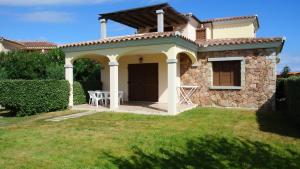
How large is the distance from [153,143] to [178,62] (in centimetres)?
839

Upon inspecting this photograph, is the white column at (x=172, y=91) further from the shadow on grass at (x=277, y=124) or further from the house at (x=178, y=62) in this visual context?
the shadow on grass at (x=277, y=124)

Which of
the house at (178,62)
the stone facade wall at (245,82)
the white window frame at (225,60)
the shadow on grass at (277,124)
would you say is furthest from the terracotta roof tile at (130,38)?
the shadow on grass at (277,124)

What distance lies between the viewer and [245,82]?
13562 mm

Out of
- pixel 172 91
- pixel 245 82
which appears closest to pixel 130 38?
pixel 172 91

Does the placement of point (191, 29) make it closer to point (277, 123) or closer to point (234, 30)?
point (234, 30)

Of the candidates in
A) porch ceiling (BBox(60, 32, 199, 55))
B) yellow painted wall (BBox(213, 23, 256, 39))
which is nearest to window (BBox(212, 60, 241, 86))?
porch ceiling (BBox(60, 32, 199, 55))

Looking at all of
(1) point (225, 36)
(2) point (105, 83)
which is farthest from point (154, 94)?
(1) point (225, 36)

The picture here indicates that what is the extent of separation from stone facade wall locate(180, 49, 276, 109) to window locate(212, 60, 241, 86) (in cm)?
31

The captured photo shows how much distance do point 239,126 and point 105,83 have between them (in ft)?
33.5

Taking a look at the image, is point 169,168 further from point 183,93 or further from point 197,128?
point 183,93

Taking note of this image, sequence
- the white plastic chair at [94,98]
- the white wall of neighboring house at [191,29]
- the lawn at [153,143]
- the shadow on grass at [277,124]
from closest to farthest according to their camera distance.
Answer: the lawn at [153,143], the shadow on grass at [277,124], the white plastic chair at [94,98], the white wall of neighboring house at [191,29]

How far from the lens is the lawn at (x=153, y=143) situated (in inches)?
235

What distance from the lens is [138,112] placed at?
12.5 metres

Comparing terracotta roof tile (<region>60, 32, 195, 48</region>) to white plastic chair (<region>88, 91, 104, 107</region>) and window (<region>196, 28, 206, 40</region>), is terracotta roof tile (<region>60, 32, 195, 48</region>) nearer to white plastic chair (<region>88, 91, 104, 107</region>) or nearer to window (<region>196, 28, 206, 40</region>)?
white plastic chair (<region>88, 91, 104, 107</region>)
